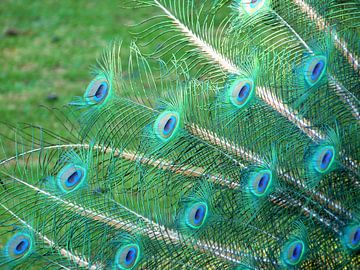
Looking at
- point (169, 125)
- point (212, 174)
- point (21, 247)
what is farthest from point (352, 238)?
point (21, 247)

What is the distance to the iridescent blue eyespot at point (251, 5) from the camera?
2373mm

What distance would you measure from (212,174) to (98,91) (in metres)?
0.41

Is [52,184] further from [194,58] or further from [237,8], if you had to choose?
[237,8]

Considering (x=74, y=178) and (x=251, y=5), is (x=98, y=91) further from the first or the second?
(x=251, y=5)

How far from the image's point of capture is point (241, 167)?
2.20m

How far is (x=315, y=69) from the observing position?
2.24m

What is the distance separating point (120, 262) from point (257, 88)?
0.66 metres

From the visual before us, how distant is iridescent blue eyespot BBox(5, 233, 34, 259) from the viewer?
6.89 ft

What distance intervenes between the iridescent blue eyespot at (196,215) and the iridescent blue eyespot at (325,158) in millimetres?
353

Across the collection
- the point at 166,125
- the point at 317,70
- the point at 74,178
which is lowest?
the point at 74,178

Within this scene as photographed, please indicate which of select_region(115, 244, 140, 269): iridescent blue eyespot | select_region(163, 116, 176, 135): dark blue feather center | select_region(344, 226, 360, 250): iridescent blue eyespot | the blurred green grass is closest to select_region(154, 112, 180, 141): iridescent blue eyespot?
select_region(163, 116, 176, 135): dark blue feather center

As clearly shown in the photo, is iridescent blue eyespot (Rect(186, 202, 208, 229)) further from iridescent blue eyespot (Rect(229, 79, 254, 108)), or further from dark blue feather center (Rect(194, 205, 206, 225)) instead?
iridescent blue eyespot (Rect(229, 79, 254, 108))

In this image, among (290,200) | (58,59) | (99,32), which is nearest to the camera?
(290,200)

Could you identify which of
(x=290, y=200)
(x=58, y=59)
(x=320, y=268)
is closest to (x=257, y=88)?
(x=290, y=200)
